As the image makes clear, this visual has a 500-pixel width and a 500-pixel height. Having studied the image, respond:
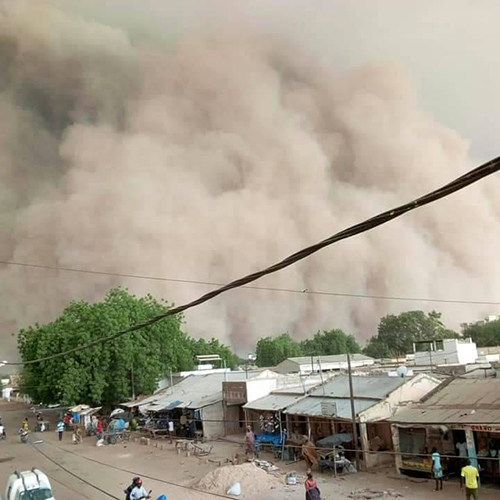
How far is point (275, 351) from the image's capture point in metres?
65.2

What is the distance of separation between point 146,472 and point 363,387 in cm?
699

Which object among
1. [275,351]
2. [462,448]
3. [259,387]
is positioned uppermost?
[275,351]

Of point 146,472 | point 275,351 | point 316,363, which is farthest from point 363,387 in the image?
point 275,351

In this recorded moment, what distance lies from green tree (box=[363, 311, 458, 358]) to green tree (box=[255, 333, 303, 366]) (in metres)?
9.53

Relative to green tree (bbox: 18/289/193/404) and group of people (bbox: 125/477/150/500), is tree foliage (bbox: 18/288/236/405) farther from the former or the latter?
group of people (bbox: 125/477/150/500)

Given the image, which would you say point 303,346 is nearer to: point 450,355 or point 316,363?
point 316,363

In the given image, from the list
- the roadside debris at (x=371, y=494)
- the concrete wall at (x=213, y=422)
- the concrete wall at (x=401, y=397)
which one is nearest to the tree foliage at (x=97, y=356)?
the concrete wall at (x=213, y=422)

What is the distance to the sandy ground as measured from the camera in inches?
451

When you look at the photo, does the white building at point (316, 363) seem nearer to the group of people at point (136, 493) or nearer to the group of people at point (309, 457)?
the group of people at point (309, 457)

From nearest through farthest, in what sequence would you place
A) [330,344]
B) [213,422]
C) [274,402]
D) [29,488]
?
[29,488] < [274,402] < [213,422] < [330,344]

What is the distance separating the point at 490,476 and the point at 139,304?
25579 millimetres

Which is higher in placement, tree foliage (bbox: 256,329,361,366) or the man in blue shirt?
tree foliage (bbox: 256,329,361,366)

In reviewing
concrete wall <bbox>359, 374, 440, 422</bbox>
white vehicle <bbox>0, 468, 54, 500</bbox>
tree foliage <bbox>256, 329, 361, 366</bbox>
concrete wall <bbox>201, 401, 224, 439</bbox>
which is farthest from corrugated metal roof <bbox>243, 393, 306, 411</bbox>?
tree foliage <bbox>256, 329, 361, 366</bbox>

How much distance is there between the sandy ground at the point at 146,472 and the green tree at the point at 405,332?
43.4m
